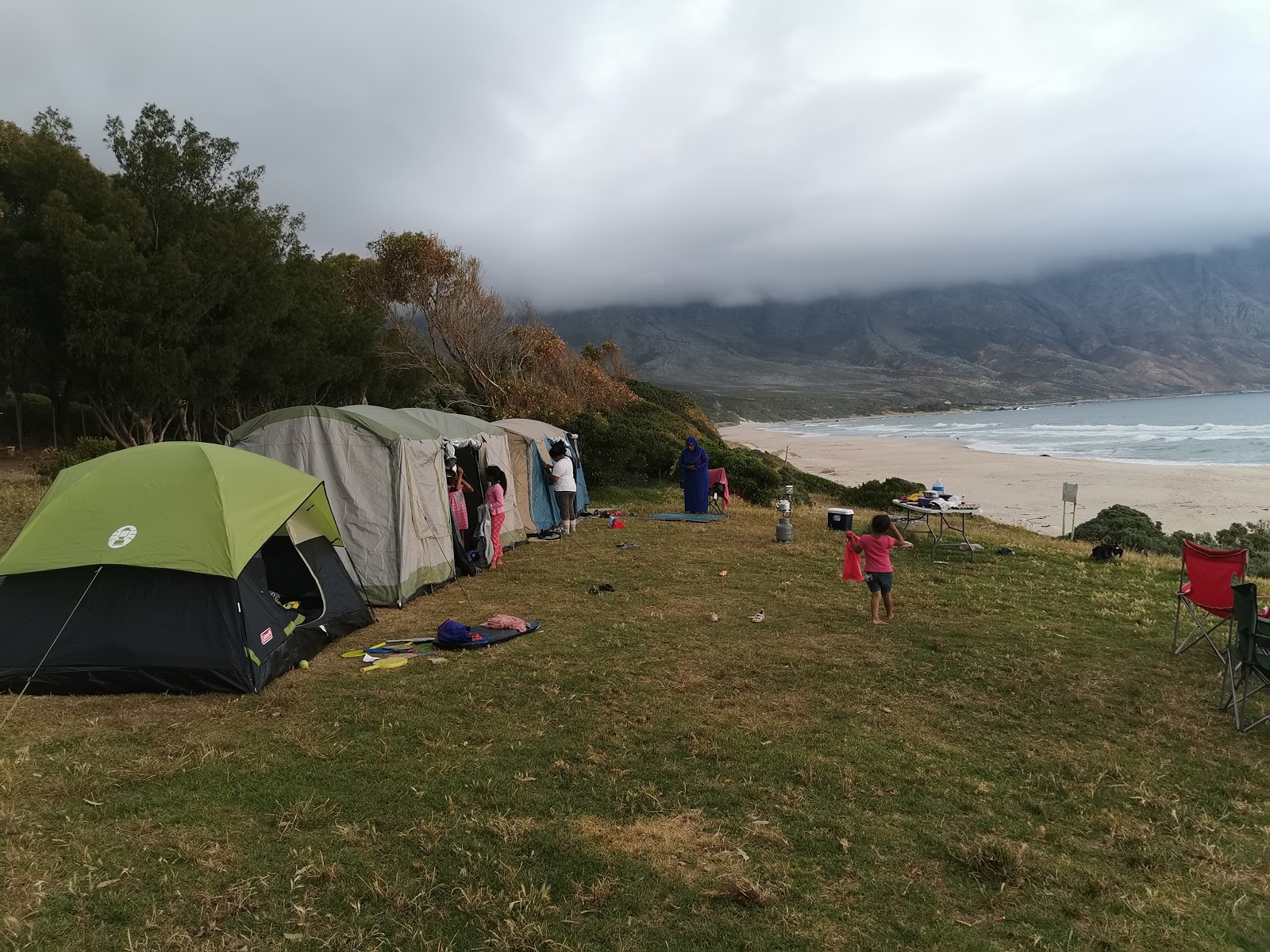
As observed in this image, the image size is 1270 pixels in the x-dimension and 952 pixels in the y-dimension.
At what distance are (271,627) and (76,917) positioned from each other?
3.11 m

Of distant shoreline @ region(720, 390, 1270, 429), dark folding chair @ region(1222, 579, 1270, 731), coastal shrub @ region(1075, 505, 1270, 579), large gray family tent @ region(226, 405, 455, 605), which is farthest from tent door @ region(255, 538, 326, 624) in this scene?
distant shoreline @ region(720, 390, 1270, 429)

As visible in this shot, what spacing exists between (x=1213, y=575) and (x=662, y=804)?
556 cm

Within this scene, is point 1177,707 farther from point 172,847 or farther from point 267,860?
point 172,847

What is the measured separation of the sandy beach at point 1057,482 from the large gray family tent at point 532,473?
15.2 m

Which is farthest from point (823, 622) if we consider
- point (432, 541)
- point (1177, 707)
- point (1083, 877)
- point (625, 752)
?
point (432, 541)

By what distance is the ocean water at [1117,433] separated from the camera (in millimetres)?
40000

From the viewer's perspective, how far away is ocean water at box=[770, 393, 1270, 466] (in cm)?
4000

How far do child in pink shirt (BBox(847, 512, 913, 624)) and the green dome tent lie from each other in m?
5.56

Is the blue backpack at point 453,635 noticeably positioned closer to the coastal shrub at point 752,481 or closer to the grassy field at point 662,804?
the grassy field at point 662,804

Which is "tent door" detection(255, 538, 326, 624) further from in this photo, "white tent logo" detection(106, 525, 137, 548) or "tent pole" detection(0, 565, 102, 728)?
"tent pole" detection(0, 565, 102, 728)

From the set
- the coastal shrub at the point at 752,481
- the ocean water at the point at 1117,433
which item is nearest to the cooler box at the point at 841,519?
the coastal shrub at the point at 752,481

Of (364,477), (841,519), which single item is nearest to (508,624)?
(364,477)

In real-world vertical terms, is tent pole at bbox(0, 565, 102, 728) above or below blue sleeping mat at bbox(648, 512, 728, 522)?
above

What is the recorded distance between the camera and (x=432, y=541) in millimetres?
8859
